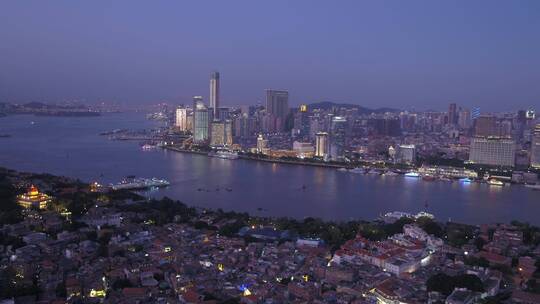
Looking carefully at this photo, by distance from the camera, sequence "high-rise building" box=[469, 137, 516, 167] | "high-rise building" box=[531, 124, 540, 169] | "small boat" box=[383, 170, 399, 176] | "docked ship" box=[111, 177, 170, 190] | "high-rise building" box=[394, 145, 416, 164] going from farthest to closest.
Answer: "high-rise building" box=[394, 145, 416, 164]
"high-rise building" box=[469, 137, 516, 167]
"high-rise building" box=[531, 124, 540, 169]
"small boat" box=[383, 170, 399, 176]
"docked ship" box=[111, 177, 170, 190]

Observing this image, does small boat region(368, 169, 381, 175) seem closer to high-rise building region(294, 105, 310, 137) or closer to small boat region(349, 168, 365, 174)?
small boat region(349, 168, 365, 174)

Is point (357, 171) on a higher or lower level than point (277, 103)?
lower

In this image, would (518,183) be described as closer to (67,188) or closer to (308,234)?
(308,234)

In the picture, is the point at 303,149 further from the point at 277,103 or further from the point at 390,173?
the point at 277,103

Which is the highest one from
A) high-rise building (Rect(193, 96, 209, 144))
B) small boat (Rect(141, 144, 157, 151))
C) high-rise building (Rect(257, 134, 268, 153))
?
high-rise building (Rect(193, 96, 209, 144))

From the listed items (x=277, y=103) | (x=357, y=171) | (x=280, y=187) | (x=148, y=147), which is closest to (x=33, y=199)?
(x=280, y=187)

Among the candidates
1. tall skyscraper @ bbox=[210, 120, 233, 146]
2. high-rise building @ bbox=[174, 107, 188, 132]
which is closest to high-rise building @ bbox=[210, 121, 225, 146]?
tall skyscraper @ bbox=[210, 120, 233, 146]

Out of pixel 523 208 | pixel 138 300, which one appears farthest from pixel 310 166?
pixel 138 300
